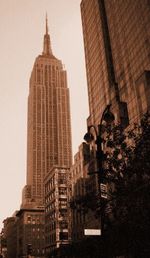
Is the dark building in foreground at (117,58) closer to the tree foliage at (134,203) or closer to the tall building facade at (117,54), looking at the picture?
the tall building facade at (117,54)

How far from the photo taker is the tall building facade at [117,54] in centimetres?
6800

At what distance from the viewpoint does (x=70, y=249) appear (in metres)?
83.6

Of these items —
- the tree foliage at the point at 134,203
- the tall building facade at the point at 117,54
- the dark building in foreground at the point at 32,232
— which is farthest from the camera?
the dark building in foreground at the point at 32,232

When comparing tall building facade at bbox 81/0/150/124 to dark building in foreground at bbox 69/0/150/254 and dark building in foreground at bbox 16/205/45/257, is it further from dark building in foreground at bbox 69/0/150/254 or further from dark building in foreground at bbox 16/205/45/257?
Answer: dark building in foreground at bbox 16/205/45/257

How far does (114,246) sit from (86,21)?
9474 cm

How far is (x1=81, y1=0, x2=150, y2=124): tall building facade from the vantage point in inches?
2677

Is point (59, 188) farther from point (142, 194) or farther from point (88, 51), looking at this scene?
point (142, 194)

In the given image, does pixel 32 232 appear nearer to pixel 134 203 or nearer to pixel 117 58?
pixel 117 58

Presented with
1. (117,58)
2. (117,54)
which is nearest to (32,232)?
(117,58)

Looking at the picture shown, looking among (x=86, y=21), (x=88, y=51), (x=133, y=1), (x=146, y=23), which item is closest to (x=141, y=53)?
(x=146, y=23)

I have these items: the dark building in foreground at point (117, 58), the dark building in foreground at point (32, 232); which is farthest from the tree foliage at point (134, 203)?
the dark building in foreground at point (32, 232)

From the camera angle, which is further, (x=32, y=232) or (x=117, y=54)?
(x=32, y=232)

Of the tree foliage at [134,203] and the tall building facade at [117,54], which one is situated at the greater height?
the tall building facade at [117,54]

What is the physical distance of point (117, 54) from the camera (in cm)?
8338
